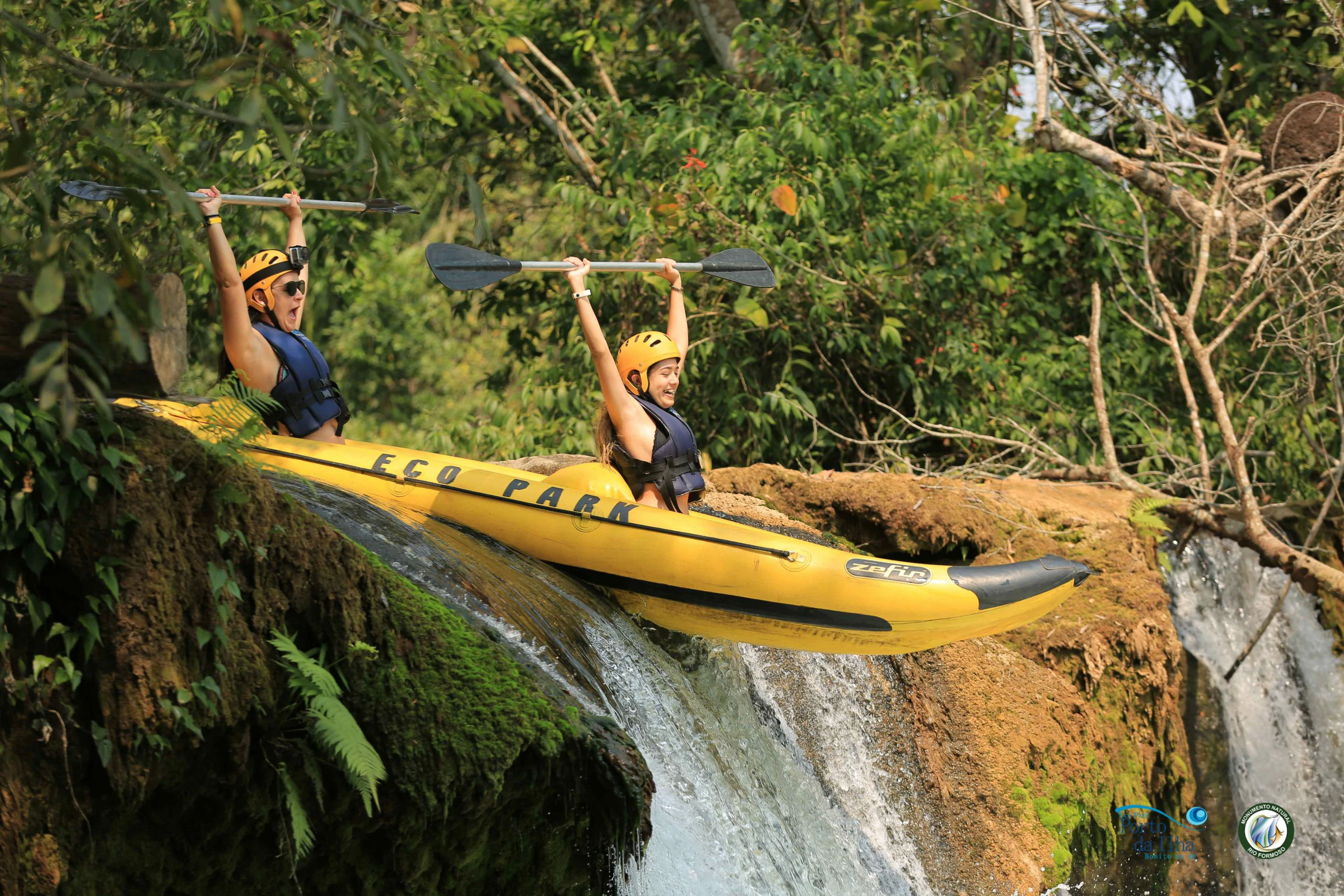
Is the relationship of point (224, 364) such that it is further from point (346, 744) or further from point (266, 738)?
point (346, 744)

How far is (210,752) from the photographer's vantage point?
2.92m

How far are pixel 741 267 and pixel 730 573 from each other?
2.10m

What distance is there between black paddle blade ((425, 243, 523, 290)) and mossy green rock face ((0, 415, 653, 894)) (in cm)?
218

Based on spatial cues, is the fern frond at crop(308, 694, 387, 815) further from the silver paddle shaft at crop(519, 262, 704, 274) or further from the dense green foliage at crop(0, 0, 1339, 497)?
the dense green foliage at crop(0, 0, 1339, 497)

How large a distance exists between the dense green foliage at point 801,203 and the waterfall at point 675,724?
3.48 meters

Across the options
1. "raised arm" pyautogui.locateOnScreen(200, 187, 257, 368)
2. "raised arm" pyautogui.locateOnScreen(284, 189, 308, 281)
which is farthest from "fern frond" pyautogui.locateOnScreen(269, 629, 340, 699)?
"raised arm" pyautogui.locateOnScreen(284, 189, 308, 281)

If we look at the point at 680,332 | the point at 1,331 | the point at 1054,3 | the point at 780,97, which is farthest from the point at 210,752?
the point at 1054,3

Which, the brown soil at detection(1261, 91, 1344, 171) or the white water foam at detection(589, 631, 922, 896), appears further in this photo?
the brown soil at detection(1261, 91, 1344, 171)

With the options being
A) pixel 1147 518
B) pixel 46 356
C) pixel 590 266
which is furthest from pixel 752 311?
pixel 46 356

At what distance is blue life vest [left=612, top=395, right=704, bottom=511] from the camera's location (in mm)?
5266

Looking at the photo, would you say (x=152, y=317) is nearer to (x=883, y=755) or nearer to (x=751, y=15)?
(x=883, y=755)

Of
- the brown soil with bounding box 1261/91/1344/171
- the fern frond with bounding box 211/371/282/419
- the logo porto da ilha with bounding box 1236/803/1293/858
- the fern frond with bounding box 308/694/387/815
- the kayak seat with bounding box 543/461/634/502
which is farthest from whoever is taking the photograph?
the brown soil with bounding box 1261/91/1344/171

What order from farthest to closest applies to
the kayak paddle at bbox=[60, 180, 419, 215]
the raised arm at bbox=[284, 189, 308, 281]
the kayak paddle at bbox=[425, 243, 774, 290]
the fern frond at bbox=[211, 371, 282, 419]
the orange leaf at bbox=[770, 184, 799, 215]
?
the orange leaf at bbox=[770, 184, 799, 215] → the raised arm at bbox=[284, 189, 308, 281] → the kayak paddle at bbox=[425, 243, 774, 290] → the kayak paddle at bbox=[60, 180, 419, 215] → the fern frond at bbox=[211, 371, 282, 419]

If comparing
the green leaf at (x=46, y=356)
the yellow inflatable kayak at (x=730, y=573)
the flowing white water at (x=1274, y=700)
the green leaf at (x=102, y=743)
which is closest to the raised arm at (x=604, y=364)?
the yellow inflatable kayak at (x=730, y=573)
